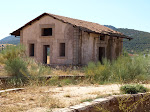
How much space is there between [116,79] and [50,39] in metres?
7.76

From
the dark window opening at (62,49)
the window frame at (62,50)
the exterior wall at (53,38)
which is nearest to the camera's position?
the exterior wall at (53,38)

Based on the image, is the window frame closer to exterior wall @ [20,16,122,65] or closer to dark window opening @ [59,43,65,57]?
dark window opening @ [59,43,65,57]

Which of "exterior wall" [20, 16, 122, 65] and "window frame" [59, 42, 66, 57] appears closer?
"exterior wall" [20, 16, 122, 65]

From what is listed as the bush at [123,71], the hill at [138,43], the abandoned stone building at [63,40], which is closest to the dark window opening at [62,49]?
the abandoned stone building at [63,40]

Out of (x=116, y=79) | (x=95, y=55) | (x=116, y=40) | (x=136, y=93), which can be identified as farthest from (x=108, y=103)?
(x=116, y=40)

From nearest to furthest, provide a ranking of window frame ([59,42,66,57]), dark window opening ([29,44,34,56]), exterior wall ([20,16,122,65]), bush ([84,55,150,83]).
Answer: bush ([84,55,150,83]) < exterior wall ([20,16,122,65]) < window frame ([59,42,66,57]) < dark window opening ([29,44,34,56])

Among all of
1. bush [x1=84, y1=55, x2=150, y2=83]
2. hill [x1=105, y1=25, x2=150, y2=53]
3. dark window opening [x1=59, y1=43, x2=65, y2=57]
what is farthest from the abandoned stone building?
hill [x1=105, y1=25, x2=150, y2=53]

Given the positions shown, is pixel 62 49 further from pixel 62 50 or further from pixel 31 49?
pixel 31 49

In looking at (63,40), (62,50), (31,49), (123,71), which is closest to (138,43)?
(62,50)

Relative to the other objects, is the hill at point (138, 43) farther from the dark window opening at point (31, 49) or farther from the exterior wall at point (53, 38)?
the exterior wall at point (53, 38)

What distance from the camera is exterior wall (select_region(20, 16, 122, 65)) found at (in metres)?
16.0

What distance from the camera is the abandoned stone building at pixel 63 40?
631 inches

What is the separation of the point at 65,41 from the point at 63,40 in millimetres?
188

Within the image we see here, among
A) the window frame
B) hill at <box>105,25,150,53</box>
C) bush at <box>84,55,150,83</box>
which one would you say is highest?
hill at <box>105,25,150,53</box>
